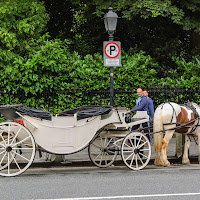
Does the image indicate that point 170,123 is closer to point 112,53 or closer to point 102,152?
point 102,152

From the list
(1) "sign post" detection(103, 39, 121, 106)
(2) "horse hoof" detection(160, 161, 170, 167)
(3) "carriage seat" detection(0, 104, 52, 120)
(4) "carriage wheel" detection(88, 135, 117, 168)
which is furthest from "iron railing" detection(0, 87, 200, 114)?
(3) "carriage seat" detection(0, 104, 52, 120)

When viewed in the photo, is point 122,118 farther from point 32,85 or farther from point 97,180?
point 32,85

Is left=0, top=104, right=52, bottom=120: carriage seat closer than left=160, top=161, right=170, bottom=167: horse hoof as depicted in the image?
Result: Yes

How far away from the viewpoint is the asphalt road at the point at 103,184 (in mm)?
7219

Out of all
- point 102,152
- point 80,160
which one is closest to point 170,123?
point 102,152

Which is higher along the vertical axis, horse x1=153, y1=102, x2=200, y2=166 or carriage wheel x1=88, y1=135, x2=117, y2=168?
horse x1=153, y1=102, x2=200, y2=166

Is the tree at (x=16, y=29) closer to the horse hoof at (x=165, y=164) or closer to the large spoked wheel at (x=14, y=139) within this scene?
the large spoked wheel at (x=14, y=139)

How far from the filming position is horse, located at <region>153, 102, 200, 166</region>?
10.3 metres

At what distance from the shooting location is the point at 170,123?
10.4m

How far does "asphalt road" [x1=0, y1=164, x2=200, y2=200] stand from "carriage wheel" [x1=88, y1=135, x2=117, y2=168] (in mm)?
205

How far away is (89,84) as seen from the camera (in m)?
15.1

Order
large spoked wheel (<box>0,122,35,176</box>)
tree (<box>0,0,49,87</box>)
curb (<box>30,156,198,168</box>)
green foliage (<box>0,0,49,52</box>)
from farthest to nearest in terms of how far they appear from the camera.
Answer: green foliage (<box>0,0,49,52</box>) → tree (<box>0,0,49,87</box>) → curb (<box>30,156,198,168</box>) → large spoked wheel (<box>0,122,35,176</box>)

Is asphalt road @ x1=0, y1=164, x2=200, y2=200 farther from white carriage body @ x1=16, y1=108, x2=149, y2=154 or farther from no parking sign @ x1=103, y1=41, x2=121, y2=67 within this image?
no parking sign @ x1=103, y1=41, x2=121, y2=67

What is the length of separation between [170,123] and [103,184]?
2821 mm
